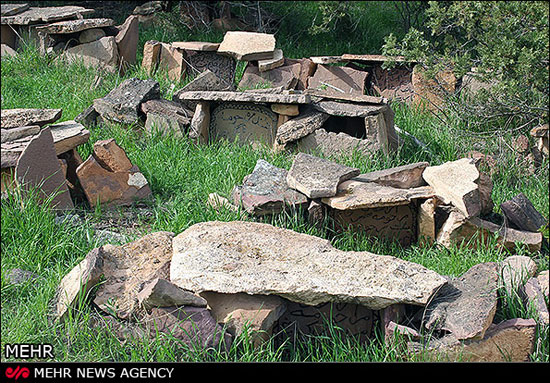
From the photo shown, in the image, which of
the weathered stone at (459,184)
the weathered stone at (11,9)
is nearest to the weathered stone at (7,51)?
the weathered stone at (11,9)

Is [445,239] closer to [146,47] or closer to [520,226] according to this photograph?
[520,226]

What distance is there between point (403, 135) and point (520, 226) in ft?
6.70

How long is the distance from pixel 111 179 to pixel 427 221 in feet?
8.24

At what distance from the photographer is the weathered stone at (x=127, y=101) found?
21.5 feet

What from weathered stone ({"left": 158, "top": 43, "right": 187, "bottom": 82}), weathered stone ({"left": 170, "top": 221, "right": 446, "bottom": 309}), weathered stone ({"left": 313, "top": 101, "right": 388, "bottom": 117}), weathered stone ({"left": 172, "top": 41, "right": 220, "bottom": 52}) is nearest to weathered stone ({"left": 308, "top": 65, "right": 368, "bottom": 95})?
weathered stone ({"left": 172, "top": 41, "right": 220, "bottom": 52})

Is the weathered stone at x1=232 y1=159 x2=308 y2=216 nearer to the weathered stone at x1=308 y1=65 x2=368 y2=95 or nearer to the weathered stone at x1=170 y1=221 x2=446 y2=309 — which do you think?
the weathered stone at x1=170 y1=221 x2=446 y2=309

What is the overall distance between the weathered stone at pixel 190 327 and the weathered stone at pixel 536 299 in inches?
71.1

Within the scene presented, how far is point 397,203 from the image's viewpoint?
4.98 metres

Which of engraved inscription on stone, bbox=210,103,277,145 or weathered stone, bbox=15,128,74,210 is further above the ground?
weathered stone, bbox=15,128,74,210

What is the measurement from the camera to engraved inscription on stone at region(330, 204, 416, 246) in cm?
507

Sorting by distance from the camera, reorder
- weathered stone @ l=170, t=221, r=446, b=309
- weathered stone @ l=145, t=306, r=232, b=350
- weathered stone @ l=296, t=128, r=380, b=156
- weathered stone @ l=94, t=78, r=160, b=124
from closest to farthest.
→ 1. weathered stone @ l=145, t=306, r=232, b=350
2. weathered stone @ l=170, t=221, r=446, b=309
3. weathered stone @ l=296, t=128, r=380, b=156
4. weathered stone @ l=94, t=78, r=160, b=124

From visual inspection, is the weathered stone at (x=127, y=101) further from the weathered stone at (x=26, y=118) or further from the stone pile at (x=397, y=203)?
the stone pile at (x=397, y=203)

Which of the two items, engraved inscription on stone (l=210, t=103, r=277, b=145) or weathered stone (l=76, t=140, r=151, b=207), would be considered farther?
engraved inscription on stone (l=210, t=103, r=277, b=145)

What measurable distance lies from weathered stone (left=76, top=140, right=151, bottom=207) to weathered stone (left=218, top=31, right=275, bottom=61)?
11.0ft
